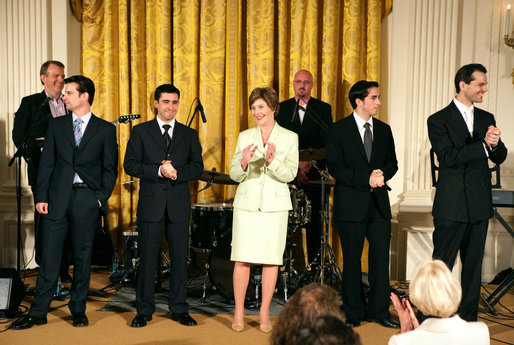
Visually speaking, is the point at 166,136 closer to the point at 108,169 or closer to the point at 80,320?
the point at 108,169

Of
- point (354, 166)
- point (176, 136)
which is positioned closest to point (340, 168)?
point (354, 166)

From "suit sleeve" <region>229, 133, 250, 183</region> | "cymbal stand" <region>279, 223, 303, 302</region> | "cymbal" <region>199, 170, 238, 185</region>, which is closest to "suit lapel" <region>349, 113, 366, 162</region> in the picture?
"suit sleeve" <region>229, 133, 250, 183</region>

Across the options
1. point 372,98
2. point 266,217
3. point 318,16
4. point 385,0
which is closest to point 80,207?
point 266,217

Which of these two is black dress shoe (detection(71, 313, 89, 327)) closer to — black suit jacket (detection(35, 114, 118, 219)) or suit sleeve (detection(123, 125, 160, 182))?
black suit jacket (detection(35, 114, 118, 219))

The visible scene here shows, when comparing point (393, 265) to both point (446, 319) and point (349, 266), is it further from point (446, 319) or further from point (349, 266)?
point (446, 319)

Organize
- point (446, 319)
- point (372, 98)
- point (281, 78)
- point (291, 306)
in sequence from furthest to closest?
point (281, 78) < point (372, 98) < point (446, 319) < point (291, 306)

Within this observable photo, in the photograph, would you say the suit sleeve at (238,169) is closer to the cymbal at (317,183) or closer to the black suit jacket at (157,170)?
the black suit jacket at (157,170)

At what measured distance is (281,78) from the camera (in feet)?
18.8

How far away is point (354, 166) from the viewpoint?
3.95 m

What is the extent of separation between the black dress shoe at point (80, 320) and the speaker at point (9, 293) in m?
0.52

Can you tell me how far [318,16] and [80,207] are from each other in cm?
327

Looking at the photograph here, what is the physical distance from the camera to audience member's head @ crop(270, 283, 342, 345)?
163 centimetres

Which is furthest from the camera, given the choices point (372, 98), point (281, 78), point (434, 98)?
point (281, 78)

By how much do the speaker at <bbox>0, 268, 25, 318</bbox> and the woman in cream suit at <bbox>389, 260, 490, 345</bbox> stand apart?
312cm
